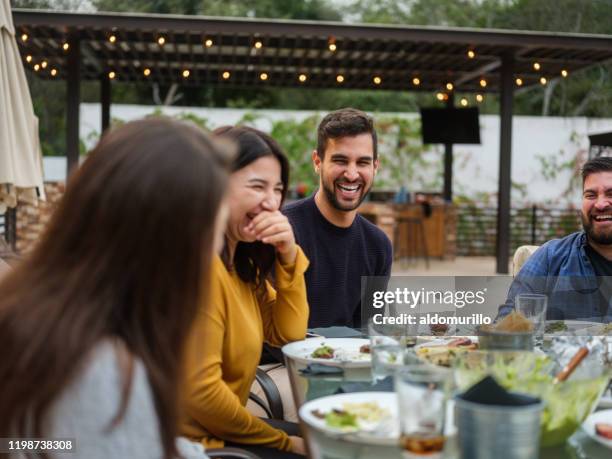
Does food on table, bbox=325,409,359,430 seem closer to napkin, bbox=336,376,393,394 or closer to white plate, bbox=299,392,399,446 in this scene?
white plate, bbox=299,392,399,446

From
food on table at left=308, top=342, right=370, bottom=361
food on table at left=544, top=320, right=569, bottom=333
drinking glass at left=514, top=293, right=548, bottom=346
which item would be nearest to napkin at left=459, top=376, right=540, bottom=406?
food on table at left=308, top=342, right=370, bottom=361

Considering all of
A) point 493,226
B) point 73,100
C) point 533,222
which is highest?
point 73,100

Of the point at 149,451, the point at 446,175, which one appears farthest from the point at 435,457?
the point at 446,175

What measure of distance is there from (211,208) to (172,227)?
2.6 inches

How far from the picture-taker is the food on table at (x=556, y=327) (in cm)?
237

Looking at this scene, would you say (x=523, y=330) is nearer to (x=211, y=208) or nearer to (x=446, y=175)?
(x=211, y=208)

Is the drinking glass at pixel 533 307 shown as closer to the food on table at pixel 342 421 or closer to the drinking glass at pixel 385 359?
the drinking glass at pixel 385 359

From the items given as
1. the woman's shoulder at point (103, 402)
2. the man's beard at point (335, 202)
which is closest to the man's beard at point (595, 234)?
the man's beard at point (335, 202)

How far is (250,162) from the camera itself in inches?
78.7

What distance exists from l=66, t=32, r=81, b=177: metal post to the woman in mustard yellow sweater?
6.69 metres

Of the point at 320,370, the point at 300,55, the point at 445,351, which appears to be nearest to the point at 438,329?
the point at 445,351

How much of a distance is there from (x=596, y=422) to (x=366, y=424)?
455 mm

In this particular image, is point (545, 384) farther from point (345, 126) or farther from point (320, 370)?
point (345, 126)

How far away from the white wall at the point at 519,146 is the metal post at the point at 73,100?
5.60 metres
